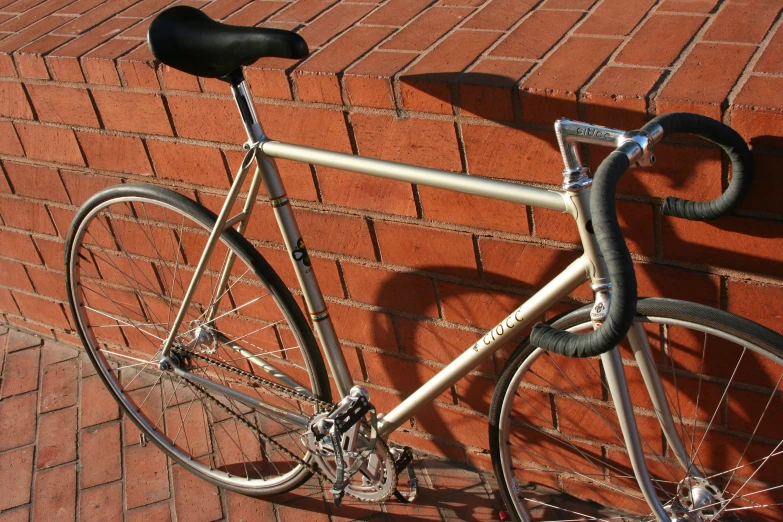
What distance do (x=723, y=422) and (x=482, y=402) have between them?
26.5 inches

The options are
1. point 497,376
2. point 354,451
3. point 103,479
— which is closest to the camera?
point 354,451

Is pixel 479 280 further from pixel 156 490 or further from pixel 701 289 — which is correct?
pixel 156 490

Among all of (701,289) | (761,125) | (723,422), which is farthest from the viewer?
(723,422)

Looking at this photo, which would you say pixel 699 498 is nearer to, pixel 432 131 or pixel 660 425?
pixel 660 425

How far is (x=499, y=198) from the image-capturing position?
166 cm

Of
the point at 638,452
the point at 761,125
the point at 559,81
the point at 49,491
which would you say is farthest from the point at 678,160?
the point at 49,491

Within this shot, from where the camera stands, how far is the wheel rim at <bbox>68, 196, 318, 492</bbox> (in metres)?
2.72

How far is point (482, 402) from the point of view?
2.51 m

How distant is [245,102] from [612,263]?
1038 millimetres

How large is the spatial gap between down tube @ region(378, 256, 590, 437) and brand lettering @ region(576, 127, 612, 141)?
26 cm

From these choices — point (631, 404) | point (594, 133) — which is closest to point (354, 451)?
point (631, 404)

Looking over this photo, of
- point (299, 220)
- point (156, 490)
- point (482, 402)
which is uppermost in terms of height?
point (299, 220)

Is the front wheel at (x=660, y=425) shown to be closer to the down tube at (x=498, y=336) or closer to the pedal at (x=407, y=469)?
the down tube at (x=498, y=336)

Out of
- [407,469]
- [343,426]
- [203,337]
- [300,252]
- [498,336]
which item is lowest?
[407,469]
